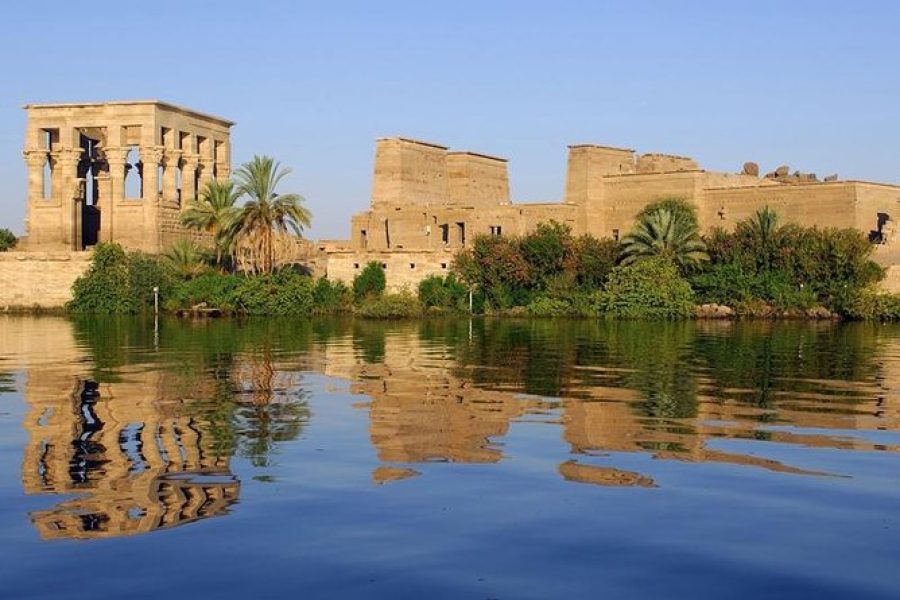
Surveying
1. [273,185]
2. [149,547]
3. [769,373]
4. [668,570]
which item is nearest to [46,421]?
Answer: [149,547]

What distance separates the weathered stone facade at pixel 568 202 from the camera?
51.6m

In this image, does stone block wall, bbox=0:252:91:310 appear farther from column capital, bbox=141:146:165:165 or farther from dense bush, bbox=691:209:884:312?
dense bush, bbox=691:209:884:312

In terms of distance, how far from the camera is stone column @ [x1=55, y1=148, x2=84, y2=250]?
60500 millimetres

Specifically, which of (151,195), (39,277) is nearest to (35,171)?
(39,277)

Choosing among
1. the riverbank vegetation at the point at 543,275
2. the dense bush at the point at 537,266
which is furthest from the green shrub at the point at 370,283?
the dense bush at the point at 537,266

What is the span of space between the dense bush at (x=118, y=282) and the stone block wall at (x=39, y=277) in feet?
4.79

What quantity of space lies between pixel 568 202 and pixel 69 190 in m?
23.0

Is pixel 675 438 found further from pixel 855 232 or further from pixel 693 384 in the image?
pixel 855 232

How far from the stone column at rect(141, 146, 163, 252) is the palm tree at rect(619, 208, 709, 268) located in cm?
2128

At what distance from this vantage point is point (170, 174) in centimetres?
6028

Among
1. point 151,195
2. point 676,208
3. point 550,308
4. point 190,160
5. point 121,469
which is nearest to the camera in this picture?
point 121,469

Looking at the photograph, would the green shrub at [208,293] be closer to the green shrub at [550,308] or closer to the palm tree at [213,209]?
the palm tree at [213,209]

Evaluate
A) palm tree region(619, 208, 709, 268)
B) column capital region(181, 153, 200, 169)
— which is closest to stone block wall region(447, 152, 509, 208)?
palm tree region(619, 208, 709, 268)

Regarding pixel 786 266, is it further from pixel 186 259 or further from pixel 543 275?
pixel 186 259
